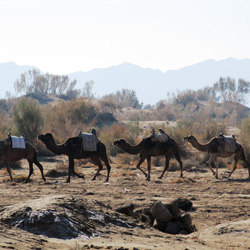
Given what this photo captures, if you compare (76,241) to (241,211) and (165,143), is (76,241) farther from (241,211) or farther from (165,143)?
(165,143)

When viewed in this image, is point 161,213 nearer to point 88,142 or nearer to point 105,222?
point 105,222

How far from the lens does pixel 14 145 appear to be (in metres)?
16.8

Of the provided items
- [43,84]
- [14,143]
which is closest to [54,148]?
[14,143]

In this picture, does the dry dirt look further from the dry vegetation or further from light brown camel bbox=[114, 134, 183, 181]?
light brown camel bbox=[114, 134, 183, 181]

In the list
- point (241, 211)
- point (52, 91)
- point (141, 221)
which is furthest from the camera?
point (52, 91)

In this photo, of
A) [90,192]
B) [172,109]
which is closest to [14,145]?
[90,192]

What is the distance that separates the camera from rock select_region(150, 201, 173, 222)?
9.86 meters

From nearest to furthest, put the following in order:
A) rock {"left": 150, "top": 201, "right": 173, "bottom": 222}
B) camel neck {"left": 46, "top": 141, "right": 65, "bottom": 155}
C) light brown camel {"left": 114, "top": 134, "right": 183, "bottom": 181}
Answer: rock {"left": 150, "top": 201, "right": 173, "bottom": 222} → camel neck {"left": 46, "top": 141, "right": 65, "bottom": 155} → light brown camel {"left": 114, "top": 134, "right": 183, "bottom": 181}

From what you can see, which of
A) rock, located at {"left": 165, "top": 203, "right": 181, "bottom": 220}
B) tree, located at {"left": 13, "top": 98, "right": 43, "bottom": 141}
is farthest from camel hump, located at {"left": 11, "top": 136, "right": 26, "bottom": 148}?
tree, located at {"left": 13, "top": 98, "right": 43, "bottom": 141}

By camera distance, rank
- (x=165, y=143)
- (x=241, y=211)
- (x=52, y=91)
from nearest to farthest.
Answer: (x=241, y=211) < (x=165, y=143) < (x=52, y=91)

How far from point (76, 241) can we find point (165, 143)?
1183cm

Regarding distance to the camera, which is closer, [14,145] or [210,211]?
[210,211]

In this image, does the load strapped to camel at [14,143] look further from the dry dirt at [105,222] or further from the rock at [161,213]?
the rock at [161,213]

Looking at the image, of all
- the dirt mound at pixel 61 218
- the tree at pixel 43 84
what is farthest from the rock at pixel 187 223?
the tree at pixel 43 84
